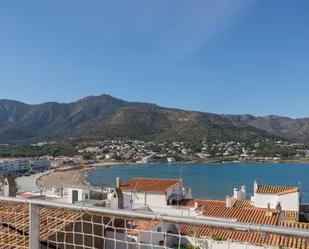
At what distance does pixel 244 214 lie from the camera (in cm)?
1794

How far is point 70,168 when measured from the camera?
379 feet

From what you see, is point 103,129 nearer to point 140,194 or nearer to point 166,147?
point 166,147

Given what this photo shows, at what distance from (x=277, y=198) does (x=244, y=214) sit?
17.3 feet

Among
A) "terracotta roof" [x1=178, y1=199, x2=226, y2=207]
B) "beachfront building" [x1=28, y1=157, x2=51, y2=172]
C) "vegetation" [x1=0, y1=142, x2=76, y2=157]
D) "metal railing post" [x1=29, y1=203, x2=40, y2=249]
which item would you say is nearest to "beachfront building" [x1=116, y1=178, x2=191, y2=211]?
"terracotta roof" [x1=178, y1=199, x2=226, y2=207]

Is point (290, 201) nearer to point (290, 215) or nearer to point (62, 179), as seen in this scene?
point (290, 215)

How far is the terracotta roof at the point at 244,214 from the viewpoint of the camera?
16.7 metres

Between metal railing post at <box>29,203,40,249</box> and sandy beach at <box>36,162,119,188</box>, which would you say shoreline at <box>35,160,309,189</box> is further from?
metal railing post at <box>29,203,40,249</box>

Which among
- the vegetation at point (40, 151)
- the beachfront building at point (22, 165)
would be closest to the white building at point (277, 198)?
the beachfront building at point (22, 165)

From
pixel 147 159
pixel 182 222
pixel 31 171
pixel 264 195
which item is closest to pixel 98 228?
pixel 182 222

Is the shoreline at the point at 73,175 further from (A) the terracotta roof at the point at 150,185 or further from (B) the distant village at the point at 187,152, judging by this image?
(A) the terracotta roof at the point at 150,185

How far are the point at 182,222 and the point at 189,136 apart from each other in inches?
6636

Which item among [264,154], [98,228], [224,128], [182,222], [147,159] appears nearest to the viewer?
[182,222]

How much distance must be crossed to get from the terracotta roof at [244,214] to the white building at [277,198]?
12.5ft

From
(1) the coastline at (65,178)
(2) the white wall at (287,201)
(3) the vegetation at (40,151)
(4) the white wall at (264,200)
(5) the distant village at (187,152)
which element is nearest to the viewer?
(2) the white wall at (287,201)
